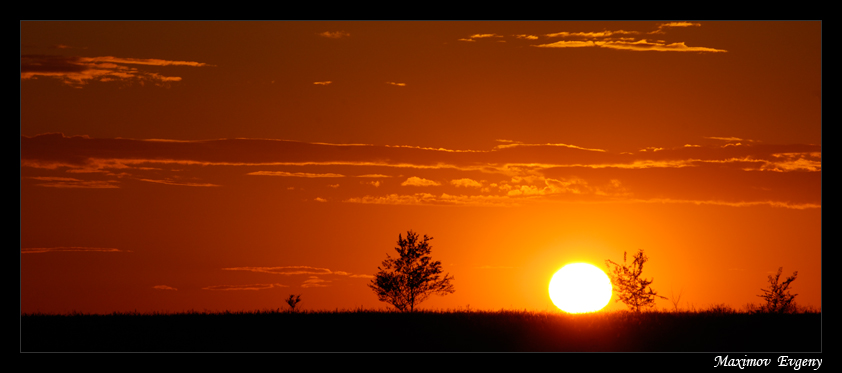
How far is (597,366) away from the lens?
2320 centimetres

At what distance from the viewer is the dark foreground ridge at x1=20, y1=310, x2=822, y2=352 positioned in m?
26.2

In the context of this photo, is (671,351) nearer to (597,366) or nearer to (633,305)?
(597,366)

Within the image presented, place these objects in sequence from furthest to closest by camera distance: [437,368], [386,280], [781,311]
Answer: [386,280] < [781,311] < [437,368]

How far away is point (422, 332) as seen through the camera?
90.8ft

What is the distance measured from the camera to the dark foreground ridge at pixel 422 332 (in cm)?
2625

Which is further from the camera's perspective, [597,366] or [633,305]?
[633,305]

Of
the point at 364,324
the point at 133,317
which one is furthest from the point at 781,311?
the point at 133,317

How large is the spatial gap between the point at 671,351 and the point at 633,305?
21.5 metres

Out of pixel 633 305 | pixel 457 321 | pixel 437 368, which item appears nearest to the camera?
pixel 437 368
